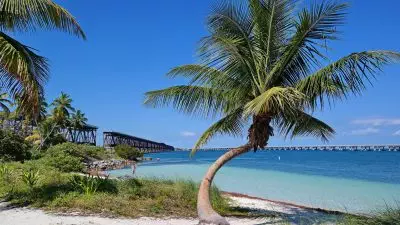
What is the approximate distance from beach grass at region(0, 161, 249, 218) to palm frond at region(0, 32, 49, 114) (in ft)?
9.97

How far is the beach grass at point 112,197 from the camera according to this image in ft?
38.5

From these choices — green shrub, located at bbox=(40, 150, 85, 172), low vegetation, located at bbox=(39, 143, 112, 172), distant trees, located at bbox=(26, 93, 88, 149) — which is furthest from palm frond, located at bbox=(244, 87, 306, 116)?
distant trees, located at bbox=(26, 93, 88, 149)

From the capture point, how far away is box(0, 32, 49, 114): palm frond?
997 centimetres

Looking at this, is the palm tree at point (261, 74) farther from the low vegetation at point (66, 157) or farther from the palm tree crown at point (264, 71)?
the low vegetation at point (66, 157)

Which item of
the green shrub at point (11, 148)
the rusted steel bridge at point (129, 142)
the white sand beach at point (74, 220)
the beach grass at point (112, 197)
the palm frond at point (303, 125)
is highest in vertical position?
the rusted steel bridge at point (129, 142)

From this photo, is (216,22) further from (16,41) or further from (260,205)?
(260,205)

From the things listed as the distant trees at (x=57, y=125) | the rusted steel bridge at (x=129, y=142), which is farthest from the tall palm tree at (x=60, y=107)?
the rusted steel bridge at (x=129, y=142)

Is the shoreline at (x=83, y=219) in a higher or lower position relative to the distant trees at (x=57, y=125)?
lower

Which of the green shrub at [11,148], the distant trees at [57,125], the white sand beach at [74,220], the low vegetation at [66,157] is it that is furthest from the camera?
the distant trees at [57,125]

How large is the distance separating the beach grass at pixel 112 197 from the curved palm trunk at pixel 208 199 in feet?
5.99

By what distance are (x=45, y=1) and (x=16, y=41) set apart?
1303 mm

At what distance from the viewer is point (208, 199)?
405 inches

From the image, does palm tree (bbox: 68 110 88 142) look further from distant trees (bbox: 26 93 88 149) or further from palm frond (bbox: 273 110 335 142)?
palm frond (bbox: 273 110 335 142)

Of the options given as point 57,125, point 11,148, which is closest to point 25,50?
point 11,148
